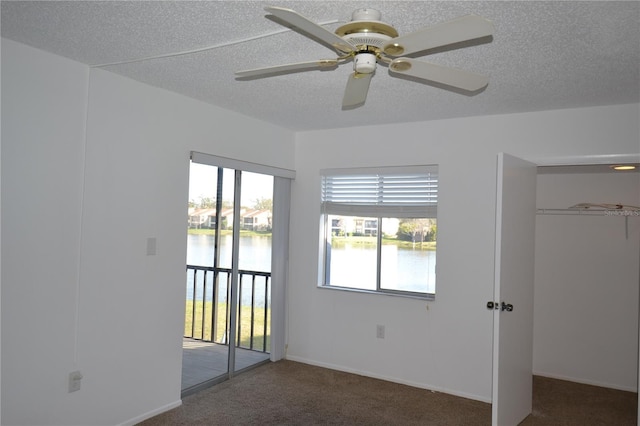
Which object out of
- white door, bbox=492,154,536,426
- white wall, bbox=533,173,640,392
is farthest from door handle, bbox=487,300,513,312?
white wall, bbox=533,173,640,392

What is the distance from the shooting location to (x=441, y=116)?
4238 mm

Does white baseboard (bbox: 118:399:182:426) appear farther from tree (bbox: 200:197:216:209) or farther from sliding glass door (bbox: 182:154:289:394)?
tree (bbox: 200:197:216:209)

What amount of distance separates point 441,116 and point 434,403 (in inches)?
93.9

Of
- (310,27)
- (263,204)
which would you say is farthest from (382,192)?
(310,27)

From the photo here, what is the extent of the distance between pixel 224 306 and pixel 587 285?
11.2ft

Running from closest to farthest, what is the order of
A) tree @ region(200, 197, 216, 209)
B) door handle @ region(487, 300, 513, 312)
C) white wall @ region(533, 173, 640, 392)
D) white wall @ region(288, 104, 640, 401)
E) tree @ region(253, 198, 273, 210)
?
door handle @ region(487, 300, 513, 312) < white wall @ region(288, 104, 640, 401) < tree @ region(200, 197, 216, 209) < white wall @ region(533, 173, 640, 392) < tree @ region(253, 198, 273, 210)

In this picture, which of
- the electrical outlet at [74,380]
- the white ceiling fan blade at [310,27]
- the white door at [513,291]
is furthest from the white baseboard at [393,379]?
the white ceiling fan blade at [310,27]

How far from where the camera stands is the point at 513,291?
11.6 ft

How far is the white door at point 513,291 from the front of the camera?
331cm

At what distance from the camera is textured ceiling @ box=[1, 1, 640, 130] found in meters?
2.15

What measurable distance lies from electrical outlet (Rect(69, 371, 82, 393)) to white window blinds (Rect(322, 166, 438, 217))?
2.67 meters

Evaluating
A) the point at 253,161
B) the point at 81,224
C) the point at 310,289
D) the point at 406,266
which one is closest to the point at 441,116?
the point at 406,266

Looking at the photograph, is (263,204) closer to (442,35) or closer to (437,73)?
(437,73)

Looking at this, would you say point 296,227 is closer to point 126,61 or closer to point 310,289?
point 310,289
